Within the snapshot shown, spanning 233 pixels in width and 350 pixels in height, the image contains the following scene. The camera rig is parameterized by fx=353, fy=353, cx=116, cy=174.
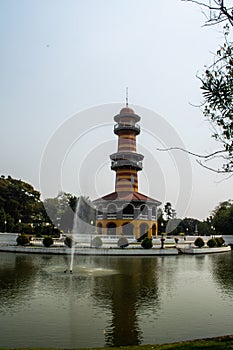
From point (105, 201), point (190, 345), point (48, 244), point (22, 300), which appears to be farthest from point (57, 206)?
point (190, 345)

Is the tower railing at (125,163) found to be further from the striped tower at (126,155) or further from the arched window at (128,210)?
the arched window at (128,210)

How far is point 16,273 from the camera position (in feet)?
53.4

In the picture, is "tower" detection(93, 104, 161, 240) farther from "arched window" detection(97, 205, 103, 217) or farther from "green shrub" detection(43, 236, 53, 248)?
"green shrub" detection(43, 236, 53, 248)

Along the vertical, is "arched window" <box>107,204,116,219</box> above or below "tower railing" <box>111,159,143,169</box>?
below

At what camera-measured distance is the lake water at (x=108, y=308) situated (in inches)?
299

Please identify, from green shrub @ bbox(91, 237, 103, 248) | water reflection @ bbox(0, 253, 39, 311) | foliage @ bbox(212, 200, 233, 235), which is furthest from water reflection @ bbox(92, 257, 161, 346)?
foliage @ bbox(212, 200, 233, 235)

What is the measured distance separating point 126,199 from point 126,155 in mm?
6071

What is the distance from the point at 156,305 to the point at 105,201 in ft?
106

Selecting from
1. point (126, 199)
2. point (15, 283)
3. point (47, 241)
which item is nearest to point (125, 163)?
point (126, 199)

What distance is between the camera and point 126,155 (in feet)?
145

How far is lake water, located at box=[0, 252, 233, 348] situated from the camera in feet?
24.9

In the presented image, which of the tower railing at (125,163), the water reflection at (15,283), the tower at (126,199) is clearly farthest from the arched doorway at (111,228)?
the water reflection at (15,283)

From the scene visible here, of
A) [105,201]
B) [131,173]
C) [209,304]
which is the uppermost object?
[131,173]

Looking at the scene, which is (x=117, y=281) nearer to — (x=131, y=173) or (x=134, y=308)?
(x=134, y=308)
